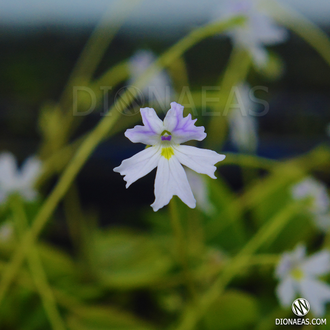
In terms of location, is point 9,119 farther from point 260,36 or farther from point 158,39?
point 260,36

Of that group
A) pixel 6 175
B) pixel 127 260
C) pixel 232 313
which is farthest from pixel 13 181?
pixel 232 313

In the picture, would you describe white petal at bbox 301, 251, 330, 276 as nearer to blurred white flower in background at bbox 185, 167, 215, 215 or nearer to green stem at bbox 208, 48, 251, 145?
blurred white flower in background at bbox 185, 167, 215, 215

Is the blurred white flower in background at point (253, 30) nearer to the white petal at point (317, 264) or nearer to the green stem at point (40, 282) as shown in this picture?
the white petal at point (317, 264)

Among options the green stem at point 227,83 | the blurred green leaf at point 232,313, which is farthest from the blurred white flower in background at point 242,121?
the blurred green leaf at point 232,313

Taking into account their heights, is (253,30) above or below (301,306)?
above

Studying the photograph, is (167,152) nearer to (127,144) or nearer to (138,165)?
(138,165)

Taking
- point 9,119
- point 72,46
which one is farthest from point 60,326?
point 72,46
